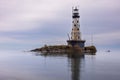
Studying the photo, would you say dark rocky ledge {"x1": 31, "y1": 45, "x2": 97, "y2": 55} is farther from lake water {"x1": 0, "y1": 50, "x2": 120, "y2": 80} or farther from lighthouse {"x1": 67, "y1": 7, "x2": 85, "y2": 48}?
lake water {"x1": 0, "y1": 50, "x2": 120, "y2": 80}

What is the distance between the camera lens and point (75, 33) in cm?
17625

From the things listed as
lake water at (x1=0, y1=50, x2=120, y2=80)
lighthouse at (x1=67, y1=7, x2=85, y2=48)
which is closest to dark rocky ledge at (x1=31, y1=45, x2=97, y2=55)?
lighthouse at (x1=67, y1=7, x2=85, y2=48)

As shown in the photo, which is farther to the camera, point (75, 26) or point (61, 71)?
point (75, 26)

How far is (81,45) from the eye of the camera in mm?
171875

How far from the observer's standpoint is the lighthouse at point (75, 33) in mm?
168938

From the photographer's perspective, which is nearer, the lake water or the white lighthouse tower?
the lake water

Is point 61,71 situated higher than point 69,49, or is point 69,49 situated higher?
point 69,49

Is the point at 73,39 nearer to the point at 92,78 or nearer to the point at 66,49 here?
the point at 66,49

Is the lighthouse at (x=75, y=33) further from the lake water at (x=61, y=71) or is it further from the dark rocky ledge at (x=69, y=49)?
the lake water at (x=61, y=71)

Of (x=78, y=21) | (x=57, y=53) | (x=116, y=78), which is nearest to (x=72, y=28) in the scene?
(x=78, y=21)

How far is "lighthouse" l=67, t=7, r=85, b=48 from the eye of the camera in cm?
16894

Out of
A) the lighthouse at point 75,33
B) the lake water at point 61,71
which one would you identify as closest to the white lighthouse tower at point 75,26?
the lighthouse at point 75,33

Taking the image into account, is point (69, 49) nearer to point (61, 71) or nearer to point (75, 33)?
point (75, 33)

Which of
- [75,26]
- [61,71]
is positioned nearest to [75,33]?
[75,26]
